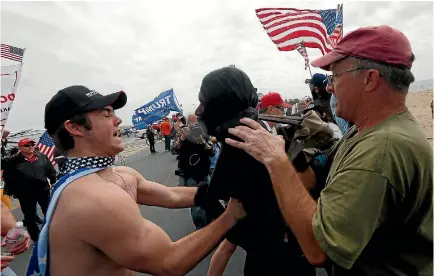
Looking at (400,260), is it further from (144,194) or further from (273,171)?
(144,194)

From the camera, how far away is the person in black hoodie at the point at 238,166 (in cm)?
144

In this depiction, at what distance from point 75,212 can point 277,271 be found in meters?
1.13

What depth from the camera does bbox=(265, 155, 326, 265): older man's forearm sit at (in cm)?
134

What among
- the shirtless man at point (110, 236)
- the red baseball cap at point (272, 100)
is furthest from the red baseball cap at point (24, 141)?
the shirtless man at point (110, 236)

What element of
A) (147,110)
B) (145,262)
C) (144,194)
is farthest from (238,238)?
(147,110)

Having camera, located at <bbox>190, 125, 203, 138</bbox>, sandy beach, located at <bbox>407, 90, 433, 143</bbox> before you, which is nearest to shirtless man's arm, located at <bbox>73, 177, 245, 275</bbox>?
sandy beach, located at <bbox>407, 90, 433, 143</bbox>

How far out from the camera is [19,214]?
8375 mm

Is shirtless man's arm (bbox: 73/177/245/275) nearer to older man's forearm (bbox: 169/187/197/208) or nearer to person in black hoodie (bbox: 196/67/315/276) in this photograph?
person in black hoodie (bbox: 196/67/315/276)

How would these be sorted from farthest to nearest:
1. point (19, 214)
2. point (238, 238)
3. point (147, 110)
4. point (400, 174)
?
1. point (147, 110)
2. point (19, 214)
3. point (238, 238)
4. point (400, 174)

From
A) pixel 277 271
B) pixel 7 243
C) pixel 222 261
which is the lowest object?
pixel 222 261

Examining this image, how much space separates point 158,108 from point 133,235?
15.4m

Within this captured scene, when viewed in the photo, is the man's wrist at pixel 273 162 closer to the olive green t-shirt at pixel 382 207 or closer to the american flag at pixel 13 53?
the olive green t-shirt at pixel 382 207

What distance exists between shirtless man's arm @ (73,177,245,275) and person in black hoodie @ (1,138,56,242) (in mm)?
5720

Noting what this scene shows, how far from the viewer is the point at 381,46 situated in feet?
4.71
